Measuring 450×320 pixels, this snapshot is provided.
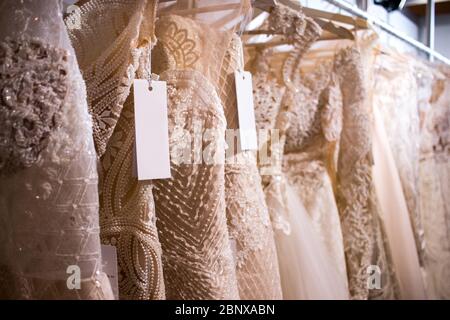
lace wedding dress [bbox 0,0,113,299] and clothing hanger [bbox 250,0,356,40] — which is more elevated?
clothing hanger [bbox 250,0,356,40]

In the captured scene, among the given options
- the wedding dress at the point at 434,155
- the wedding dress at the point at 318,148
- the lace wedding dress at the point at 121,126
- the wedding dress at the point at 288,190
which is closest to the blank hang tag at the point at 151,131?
the lace wedding dress at the point at 121,126

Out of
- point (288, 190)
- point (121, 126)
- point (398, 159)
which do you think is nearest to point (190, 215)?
point (121, 126)

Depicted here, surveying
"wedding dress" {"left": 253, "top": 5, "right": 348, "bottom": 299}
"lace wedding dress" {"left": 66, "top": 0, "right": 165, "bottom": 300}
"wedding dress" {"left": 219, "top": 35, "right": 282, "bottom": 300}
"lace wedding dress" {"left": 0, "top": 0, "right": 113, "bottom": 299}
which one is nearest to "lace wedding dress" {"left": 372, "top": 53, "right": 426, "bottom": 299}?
"wedding dress" {"left": 253, "top": 5, "right": 348, "bottom": 299}

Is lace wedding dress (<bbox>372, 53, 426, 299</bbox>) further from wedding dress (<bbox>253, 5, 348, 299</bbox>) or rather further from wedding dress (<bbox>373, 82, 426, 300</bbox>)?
wedding dress (<bbox>253, 5, 348, 299</bbox>)

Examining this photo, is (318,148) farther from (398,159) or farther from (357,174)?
(398,159)

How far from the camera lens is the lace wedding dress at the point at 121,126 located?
80 centimetres

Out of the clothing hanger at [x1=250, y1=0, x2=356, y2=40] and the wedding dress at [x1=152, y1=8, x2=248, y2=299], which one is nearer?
the wedding dress at [x1=152, y1=8, x2=248, y2=299]

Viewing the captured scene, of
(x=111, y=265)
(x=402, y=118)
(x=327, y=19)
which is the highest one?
(x=327, y=19)

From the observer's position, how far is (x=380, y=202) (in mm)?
1585

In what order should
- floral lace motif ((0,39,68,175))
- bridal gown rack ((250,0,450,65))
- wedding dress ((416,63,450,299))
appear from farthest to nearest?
wedding dress ((416,63,450,299)) < bridal gown rack ((250,0,450,65)) < floral lace motif ((0,39,68,175))

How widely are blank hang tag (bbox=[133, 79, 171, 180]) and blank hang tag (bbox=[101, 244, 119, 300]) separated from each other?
0.10 meters

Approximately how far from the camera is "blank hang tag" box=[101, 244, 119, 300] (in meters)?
0.78

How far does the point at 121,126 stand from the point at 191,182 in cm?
13

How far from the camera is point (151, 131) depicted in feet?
2.68
